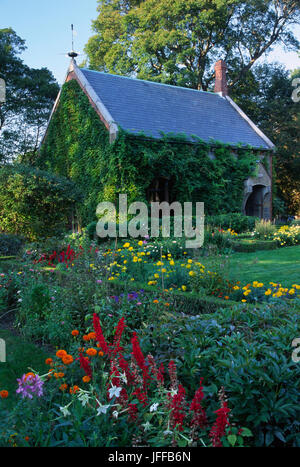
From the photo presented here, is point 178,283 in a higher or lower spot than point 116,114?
lower

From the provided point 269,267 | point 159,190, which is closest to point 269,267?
point 269,267

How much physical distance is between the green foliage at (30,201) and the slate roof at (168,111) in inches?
130

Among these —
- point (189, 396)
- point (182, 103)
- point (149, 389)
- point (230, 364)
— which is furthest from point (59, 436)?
point (182, 103)

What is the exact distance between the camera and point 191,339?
114 inches

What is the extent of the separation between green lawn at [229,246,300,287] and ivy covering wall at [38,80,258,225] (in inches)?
184

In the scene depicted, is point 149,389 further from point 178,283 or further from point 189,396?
point 178,283

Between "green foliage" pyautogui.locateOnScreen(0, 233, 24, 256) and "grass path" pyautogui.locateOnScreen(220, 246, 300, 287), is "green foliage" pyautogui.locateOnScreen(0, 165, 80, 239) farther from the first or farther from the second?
"grass path" pyautogui.locateOnScreen(220, 246, 300, 287)

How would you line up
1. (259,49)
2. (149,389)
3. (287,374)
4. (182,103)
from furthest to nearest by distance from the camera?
(259,49), (182,103), (149,389), (287,374)

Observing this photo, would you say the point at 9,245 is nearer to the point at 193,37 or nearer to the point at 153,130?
the point at 153,130

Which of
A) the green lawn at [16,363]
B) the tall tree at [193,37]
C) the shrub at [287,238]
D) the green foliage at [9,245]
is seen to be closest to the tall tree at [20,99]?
the tall tree at [193,37]

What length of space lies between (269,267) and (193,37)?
1846 cm

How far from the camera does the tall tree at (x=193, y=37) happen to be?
A: 21.9m
